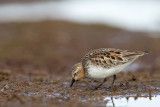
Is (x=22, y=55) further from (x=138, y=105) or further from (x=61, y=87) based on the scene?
(x=138, y=105)

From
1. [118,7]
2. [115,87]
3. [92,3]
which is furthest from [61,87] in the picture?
[92,3]

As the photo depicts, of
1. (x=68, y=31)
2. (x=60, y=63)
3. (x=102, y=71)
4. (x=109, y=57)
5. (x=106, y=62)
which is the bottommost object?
(x=102, y=71)

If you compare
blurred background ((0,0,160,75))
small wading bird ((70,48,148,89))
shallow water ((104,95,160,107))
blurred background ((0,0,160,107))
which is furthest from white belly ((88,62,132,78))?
blurred background ((0,0,160,75))

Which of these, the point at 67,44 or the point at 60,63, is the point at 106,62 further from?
the point at 67,44

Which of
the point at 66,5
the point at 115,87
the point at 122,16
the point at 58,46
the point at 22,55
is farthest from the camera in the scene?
the point at 66,5

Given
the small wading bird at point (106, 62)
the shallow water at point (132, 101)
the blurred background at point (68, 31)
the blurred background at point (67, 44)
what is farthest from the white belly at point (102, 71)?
the blurred background at point (68, 31)

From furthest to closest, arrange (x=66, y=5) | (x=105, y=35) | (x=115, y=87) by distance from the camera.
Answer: (x=66, y=5)
(x=105, y=35)
(x=115, y=87)

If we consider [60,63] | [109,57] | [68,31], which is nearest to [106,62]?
[109,57]
